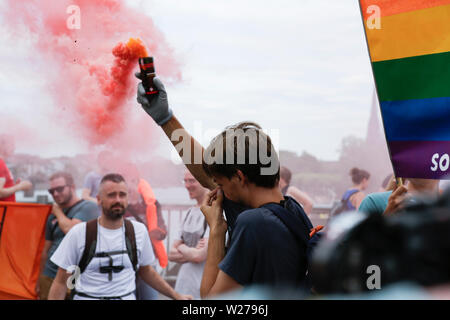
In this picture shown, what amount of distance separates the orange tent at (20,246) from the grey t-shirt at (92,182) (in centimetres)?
58

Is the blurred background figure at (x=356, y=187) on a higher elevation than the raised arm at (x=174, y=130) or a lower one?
lower

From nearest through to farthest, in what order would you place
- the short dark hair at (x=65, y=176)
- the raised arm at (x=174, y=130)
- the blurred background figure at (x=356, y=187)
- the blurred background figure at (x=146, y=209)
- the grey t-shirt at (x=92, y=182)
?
1. the raised arm at (x=174, y=130)
2. the blurred background figure at (x=146, y=209)
3. the short dark hair at (x=65, y=176)
4. the grey t-shirt at (x=92, y=182)
5. the blurred background figure at (x=356, y=187)

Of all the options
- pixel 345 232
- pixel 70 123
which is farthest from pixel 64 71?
pixel 345 232

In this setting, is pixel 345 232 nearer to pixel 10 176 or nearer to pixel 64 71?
pixel 64 71

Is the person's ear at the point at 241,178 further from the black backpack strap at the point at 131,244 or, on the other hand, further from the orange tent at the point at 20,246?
the orange tent at the point at 20,246

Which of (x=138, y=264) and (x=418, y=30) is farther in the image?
(x=138, y=264)

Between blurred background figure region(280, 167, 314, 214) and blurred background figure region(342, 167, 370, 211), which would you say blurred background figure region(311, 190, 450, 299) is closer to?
blurred background figure region(280, 167, 314, 214)

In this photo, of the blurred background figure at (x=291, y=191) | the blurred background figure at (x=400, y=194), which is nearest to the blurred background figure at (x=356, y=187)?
the blurred background figure at (x=291, y=191)

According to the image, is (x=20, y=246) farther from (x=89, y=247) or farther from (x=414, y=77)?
(x=414, y=77)

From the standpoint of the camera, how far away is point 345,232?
1.50 ft

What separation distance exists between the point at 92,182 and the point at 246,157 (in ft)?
11.2

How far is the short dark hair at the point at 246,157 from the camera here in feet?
4.71
